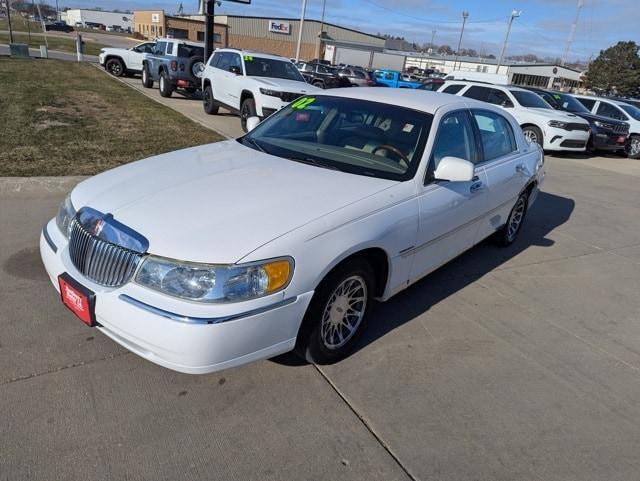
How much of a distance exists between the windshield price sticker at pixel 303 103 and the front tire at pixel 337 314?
181 centimetres

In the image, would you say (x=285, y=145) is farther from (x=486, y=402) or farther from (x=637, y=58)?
(x=637, y=58)

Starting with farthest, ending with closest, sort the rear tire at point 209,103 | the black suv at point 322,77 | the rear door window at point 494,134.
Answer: the black suv at point 322,77 → the rear tire at point 209,103 → the rear door window at point 494,134

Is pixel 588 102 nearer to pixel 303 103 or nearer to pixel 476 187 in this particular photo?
pixel 476 187

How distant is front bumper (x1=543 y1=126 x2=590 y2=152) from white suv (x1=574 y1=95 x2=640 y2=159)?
3.42 m

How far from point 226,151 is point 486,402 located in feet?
8.41

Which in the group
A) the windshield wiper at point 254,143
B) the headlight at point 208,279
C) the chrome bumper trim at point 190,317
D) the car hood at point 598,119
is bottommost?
the chrome bumper trim at point 190,317

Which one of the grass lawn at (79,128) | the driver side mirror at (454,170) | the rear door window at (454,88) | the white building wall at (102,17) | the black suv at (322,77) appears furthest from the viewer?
the white building wall at (102,17)

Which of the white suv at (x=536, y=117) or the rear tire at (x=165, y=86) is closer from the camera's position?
the white suv at (x=536, y=117)

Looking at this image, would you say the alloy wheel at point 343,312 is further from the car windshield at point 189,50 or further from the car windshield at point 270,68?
the car windshield at point 189,50

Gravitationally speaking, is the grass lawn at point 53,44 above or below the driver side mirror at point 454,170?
below

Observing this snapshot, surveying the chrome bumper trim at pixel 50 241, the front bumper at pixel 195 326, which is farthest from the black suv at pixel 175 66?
the front bumper at pixel 195 326

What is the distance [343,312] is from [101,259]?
143cm

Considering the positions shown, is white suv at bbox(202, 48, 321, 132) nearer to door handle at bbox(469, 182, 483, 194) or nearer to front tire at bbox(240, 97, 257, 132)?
front tire at bbox(240, 97, 257, 132)

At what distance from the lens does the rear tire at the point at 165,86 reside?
15.4 meters
